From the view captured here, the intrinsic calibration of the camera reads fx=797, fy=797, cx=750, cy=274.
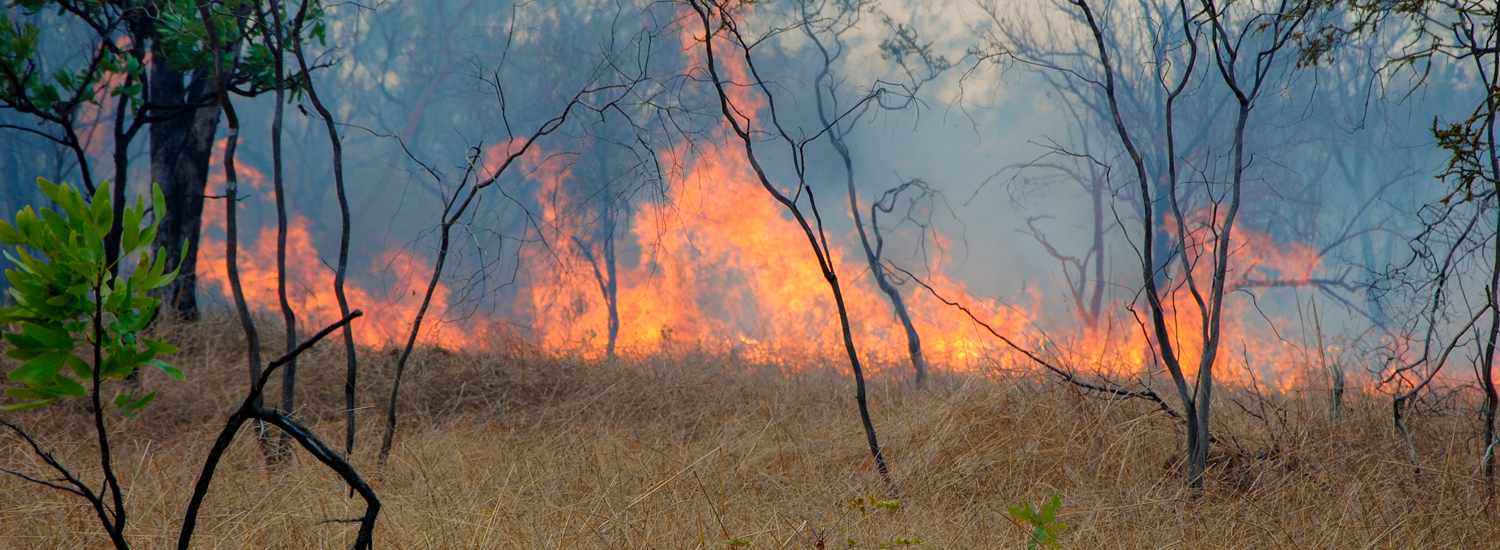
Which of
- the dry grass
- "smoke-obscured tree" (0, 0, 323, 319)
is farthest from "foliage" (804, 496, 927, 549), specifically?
"smoke-obscured tree" (0, 0, 323, 319)

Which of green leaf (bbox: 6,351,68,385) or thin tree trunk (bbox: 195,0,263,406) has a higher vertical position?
thin tree trunk (bbox: 195,0,263,406)

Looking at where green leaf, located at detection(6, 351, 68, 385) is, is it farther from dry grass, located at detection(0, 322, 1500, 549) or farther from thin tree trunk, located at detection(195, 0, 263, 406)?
thin tree trunk, located at detection(195, 0, 263, 406)

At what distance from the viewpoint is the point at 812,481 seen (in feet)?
9.44

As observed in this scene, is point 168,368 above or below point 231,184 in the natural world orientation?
below

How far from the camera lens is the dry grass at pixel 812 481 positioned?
2.14 m

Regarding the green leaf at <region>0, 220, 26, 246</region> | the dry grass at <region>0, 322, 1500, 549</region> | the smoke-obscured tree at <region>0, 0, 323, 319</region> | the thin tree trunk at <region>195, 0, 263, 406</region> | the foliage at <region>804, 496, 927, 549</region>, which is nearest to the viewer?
the green leaf at <region>0, 220, 26, 246</region>

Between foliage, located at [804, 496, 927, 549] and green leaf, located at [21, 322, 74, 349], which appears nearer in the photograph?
green leaf, located at [21, 322, 74, 349]

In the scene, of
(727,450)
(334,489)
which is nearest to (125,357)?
(334,489)

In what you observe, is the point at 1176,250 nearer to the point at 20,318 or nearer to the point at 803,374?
the point at 20,318

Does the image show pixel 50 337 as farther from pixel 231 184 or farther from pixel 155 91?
pixel 155 91

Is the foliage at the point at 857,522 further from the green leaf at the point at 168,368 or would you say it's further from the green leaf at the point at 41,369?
the green leaf at the point at 41,369

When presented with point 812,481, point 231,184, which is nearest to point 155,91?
point 231,184

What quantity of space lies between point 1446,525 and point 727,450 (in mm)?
2299

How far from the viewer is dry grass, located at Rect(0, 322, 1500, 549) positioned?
214cm
